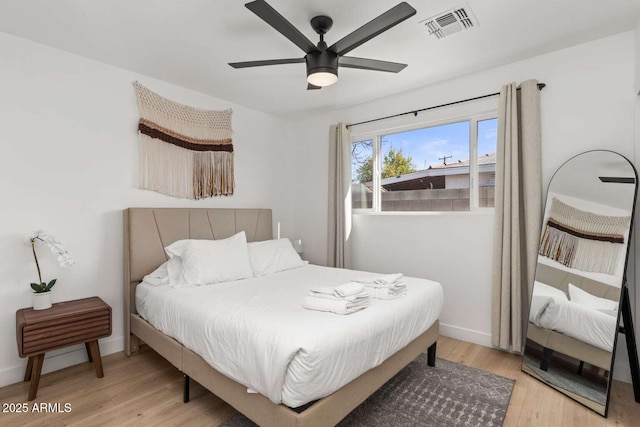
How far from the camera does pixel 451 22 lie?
7.29 ft

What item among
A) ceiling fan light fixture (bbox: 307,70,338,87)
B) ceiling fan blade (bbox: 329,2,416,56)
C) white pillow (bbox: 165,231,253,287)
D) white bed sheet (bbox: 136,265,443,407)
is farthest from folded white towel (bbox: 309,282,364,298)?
ceiling fan blade (bbox: 329,2,416,56)

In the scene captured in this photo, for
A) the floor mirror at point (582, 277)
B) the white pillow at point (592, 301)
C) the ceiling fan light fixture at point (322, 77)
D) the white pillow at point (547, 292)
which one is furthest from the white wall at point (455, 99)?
the ceiling fan light fixture at point (322, 77)

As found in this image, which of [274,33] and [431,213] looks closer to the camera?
[274,33]

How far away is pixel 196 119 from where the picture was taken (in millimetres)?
3512

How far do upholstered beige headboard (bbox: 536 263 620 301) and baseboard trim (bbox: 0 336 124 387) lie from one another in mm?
3679

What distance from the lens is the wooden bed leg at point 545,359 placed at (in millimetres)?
2404

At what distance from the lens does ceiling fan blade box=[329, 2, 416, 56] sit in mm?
1633

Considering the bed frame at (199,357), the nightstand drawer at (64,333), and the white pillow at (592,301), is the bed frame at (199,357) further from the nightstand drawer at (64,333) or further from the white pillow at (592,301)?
the white pillow at (592,301)

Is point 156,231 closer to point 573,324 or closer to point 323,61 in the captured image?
point 323,61

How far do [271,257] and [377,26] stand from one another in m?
2.30

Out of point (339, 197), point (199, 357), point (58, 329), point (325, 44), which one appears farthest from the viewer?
point (339, 197)

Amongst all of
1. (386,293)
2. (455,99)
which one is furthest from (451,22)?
(386,293)

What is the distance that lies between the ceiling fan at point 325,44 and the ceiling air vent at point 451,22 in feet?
1.22

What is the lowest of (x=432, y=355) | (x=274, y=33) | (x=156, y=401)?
(x=156, y=401)
